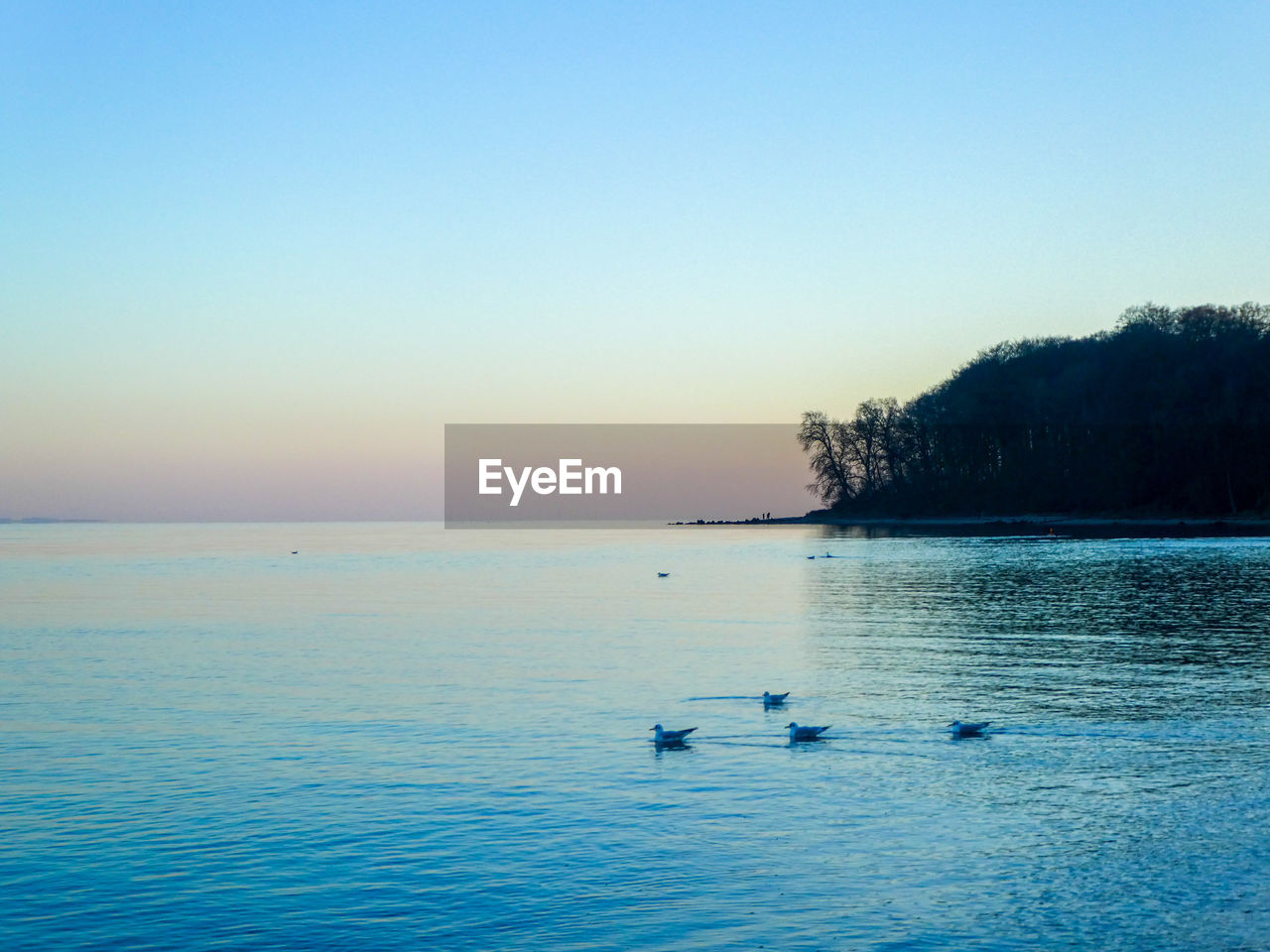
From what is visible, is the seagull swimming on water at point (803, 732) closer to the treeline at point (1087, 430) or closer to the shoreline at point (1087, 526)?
the shoreline at point (1087, 526)

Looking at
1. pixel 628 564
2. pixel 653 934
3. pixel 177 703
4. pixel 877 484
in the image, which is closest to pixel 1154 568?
pixel 628 564

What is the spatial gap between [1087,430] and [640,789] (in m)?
141

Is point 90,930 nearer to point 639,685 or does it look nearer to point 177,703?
point 177,703

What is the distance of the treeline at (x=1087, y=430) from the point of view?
122038mm

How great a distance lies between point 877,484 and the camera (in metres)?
196

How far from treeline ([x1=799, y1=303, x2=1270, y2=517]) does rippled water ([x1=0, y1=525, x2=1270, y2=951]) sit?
89.7 meters

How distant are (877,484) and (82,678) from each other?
17472cm

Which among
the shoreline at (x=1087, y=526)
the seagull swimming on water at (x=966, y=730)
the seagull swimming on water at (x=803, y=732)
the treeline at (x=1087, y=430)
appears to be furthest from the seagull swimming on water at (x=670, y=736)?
the treeline at (x=1087, y=430)

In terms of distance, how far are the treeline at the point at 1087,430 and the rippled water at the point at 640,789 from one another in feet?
294

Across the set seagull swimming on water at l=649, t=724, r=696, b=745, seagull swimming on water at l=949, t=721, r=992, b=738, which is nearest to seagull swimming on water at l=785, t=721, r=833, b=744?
seagull swimming on water at l=649, t=724, r=696, b=745

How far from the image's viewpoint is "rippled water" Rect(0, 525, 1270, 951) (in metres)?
12.8

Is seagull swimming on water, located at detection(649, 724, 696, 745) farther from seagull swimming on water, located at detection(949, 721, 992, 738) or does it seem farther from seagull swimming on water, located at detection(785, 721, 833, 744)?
seagull swimming on water, located at detection(949, 721, 992, 738)

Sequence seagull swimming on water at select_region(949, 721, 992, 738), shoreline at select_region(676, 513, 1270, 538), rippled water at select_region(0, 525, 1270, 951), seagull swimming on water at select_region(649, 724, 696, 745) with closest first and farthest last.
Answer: rippled water at select_region(0, 525, 1270, 951)
seagull swimming on water at select_region(649, 724, 696, 745)
seagull swimming on water at select_region(949, 721, 992, 738)
shoreline at select_region(676, 513, 1270, 538)

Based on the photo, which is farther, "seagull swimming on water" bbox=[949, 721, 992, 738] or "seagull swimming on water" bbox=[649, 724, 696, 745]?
"seagull swimming on water" bbox=[949, 721, 992, 738]
